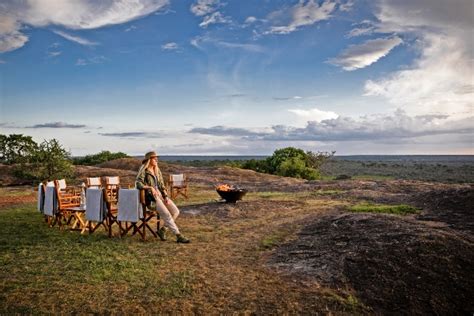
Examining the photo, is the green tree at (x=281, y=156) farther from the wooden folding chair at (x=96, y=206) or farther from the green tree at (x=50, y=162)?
the wooden folding chair at (x=96, y=206)

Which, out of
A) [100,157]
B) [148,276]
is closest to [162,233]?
[148,276]

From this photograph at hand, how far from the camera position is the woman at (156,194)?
10.2 metres

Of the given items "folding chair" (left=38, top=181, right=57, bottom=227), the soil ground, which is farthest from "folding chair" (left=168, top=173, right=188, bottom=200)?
"folding chair" (left=38, top=181, right=57, bottom=227)

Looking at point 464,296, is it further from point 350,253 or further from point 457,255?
point 350,253

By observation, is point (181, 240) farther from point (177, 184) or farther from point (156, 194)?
point (177, 184)

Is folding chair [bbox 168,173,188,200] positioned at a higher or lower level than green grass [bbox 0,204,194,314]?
higher

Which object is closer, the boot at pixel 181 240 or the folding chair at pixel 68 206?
the boot at pixel 181 240

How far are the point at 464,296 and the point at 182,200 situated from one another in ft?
47.2

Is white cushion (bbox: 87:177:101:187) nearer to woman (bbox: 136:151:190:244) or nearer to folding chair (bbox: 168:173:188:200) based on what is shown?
folding chair (bbox: 168:173:188:200)

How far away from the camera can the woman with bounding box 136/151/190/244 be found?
10.2 metres

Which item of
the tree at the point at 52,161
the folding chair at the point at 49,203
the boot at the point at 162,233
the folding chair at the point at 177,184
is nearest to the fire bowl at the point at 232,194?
the folding chair at the point at 177,184

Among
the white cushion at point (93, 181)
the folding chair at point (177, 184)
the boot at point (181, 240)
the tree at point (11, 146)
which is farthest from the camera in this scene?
the tree at point (11, 146)

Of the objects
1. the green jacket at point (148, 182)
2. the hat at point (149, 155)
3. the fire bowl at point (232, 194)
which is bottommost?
the fire bowl at point (232, 194)

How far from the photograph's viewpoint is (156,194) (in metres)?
10.3
